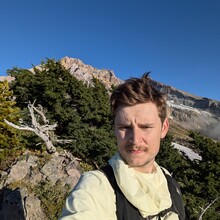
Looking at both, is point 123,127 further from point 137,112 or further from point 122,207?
point 122,207

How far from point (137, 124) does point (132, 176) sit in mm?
361

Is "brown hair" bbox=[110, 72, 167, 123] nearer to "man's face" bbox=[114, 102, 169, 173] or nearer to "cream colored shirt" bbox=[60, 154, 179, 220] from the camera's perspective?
"man's face" bbox=[114, 102, 169, 173]

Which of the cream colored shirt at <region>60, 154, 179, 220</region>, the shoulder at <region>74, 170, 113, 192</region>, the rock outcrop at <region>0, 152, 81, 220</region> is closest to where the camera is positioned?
the cream colored shirt at <region>60, 154, 179, 220</region>

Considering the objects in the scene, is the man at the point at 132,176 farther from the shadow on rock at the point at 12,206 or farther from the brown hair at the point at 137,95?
the shadow on rock at the point at 12,206

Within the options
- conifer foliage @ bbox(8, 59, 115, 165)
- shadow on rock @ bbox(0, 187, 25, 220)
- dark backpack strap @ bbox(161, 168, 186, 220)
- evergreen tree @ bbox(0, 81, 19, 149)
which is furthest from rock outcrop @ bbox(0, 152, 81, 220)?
dark backpack strap @ bbox(161, 168, 186, 220)

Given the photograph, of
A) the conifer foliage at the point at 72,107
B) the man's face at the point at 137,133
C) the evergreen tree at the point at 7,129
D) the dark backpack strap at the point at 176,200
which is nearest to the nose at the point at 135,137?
the man's face at the point at 137,133

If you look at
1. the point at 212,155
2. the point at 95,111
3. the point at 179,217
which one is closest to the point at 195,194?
the point at 212,155

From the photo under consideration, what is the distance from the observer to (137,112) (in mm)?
1946

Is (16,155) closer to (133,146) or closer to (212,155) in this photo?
(212,155)

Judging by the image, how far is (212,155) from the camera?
18562 millimetres

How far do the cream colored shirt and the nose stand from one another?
0.16 m

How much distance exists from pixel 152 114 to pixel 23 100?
27.3 m

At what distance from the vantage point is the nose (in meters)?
1.94

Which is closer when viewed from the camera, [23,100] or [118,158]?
[118,158]
